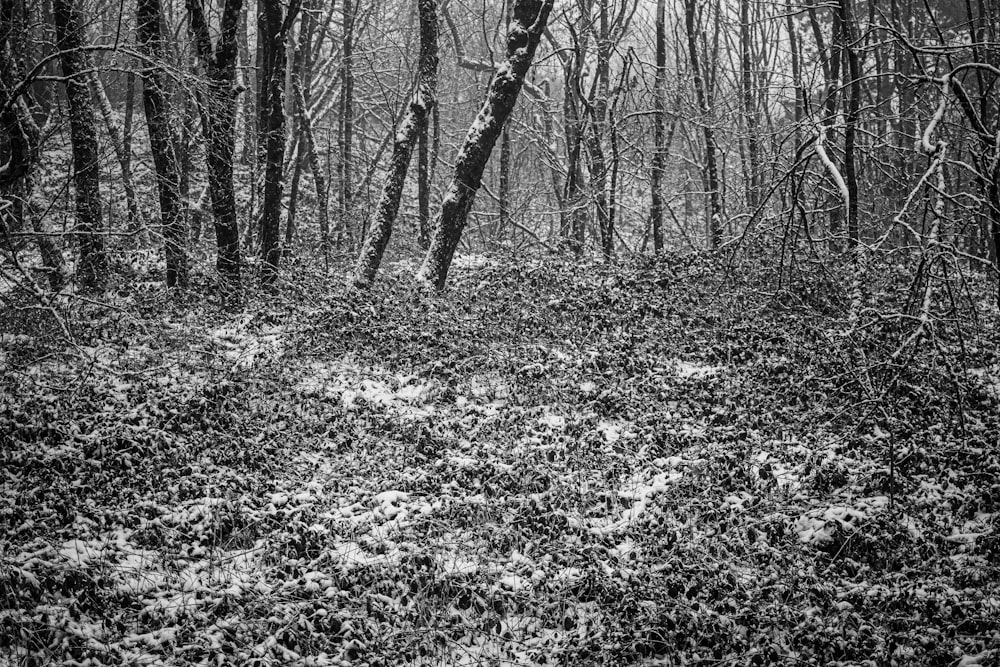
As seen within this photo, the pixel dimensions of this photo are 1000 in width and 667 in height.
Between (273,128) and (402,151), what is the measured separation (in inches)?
97.2

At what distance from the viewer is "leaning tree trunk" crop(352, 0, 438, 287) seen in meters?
13.5

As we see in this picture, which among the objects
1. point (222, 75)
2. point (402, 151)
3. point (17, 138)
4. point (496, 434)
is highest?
point (222, 75)

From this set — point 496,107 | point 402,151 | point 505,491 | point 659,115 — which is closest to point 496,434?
point 505,491

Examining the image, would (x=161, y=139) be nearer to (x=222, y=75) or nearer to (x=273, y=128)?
(x=222, y=75)

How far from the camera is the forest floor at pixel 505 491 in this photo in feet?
17.4

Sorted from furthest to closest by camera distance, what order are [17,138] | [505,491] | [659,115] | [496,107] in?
1. [659,115]
2. [496,107]
3. [17,138]
4. [505,491]

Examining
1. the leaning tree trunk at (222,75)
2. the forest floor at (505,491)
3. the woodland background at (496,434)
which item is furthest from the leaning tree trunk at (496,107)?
the leaning tree trunk at (222,75)

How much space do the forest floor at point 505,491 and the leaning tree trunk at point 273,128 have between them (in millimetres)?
3225

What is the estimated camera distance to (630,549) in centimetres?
645

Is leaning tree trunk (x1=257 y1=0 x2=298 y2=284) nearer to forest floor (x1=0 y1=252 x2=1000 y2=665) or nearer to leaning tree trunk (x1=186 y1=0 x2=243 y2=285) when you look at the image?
leaning tree trunk (x1=186 y1=0 x2=243 y2=285)

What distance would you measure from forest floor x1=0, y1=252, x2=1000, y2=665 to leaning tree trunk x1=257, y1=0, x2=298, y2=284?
127 inches

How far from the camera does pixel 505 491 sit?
7.36m

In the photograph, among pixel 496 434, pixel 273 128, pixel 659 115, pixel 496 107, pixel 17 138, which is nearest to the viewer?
pixel 496 434

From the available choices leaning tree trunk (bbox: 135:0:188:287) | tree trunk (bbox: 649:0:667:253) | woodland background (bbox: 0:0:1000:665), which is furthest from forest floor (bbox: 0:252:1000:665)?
tree trunk (bbox: 649:0:667:253)
